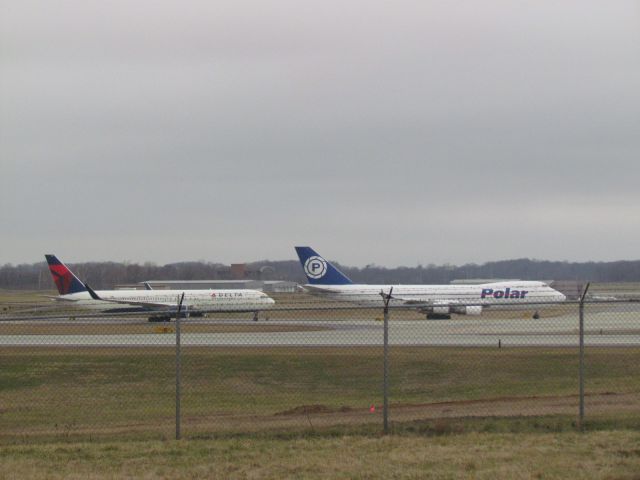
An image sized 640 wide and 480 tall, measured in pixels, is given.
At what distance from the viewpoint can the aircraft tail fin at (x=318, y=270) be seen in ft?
223

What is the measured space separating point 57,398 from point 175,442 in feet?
24.0

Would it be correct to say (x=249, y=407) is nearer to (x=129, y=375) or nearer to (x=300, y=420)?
(x=300, y=420)

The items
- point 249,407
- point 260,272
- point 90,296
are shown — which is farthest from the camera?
point 260,272

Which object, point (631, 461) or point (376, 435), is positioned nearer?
point (631, 461)

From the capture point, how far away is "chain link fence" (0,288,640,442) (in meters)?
14.0

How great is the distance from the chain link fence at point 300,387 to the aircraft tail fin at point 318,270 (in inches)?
1638

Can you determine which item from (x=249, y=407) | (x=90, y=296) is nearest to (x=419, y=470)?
(x=249, y=407)

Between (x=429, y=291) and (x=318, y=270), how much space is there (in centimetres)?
1046

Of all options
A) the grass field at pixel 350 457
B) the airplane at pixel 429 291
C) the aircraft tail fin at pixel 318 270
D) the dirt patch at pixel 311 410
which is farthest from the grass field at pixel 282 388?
the aircraft tail fin at pixel 318 270

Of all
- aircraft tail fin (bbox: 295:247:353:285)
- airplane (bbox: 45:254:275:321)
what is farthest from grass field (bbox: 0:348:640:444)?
aircraft tail fin (bbox: 295:247:353:285)

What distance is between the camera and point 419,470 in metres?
9.63

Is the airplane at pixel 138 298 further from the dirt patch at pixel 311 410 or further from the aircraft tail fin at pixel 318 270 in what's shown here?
the dirt patch at pixel 311 410

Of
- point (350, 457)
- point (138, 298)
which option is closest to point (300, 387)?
point (350, 457)

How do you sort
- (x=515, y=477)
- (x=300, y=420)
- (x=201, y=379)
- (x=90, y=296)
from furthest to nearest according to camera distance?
(x=90, y=296), (x=201, y=379), (x=300, y=420), (x=515, y=477)
